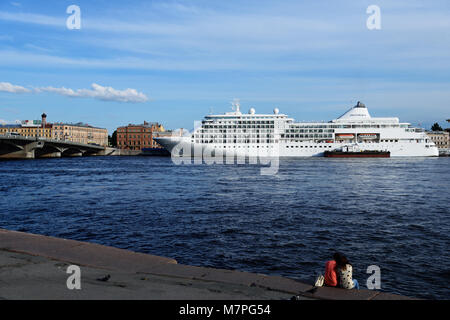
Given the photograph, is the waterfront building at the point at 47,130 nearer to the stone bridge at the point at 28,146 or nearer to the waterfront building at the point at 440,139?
the stone bridge at the point at 28,146

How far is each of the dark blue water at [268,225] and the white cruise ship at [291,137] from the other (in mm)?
55794

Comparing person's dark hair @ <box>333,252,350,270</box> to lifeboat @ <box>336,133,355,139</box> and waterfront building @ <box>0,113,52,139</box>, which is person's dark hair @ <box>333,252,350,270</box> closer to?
lifeboat @ <box>336,133,355,139</box>

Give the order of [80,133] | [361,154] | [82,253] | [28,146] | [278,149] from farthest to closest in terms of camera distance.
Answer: [80,133], [278,149], [28,146], [361,154], [82,253]

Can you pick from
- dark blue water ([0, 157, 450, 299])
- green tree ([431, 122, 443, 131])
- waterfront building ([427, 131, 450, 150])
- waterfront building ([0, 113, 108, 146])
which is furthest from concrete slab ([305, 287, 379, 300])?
green tree ([431, 122, 443, 131])

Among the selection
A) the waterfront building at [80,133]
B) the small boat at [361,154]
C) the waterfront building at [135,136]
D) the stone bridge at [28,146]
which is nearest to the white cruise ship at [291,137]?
the small boat at [361,154]

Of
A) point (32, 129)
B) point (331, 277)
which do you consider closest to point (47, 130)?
point (32, 129)

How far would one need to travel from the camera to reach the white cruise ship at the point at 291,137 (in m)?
84.4

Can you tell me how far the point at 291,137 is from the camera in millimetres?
89750

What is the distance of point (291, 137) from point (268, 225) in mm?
74856

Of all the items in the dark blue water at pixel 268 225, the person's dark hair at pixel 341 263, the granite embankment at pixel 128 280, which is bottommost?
the dark blue water at pixel 268 225

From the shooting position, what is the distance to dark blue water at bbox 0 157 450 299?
11.3m

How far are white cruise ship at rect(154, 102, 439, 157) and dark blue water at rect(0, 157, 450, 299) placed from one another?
183ft

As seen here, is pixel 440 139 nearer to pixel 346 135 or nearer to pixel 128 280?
pixel 346 135

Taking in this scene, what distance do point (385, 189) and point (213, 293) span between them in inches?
1005
